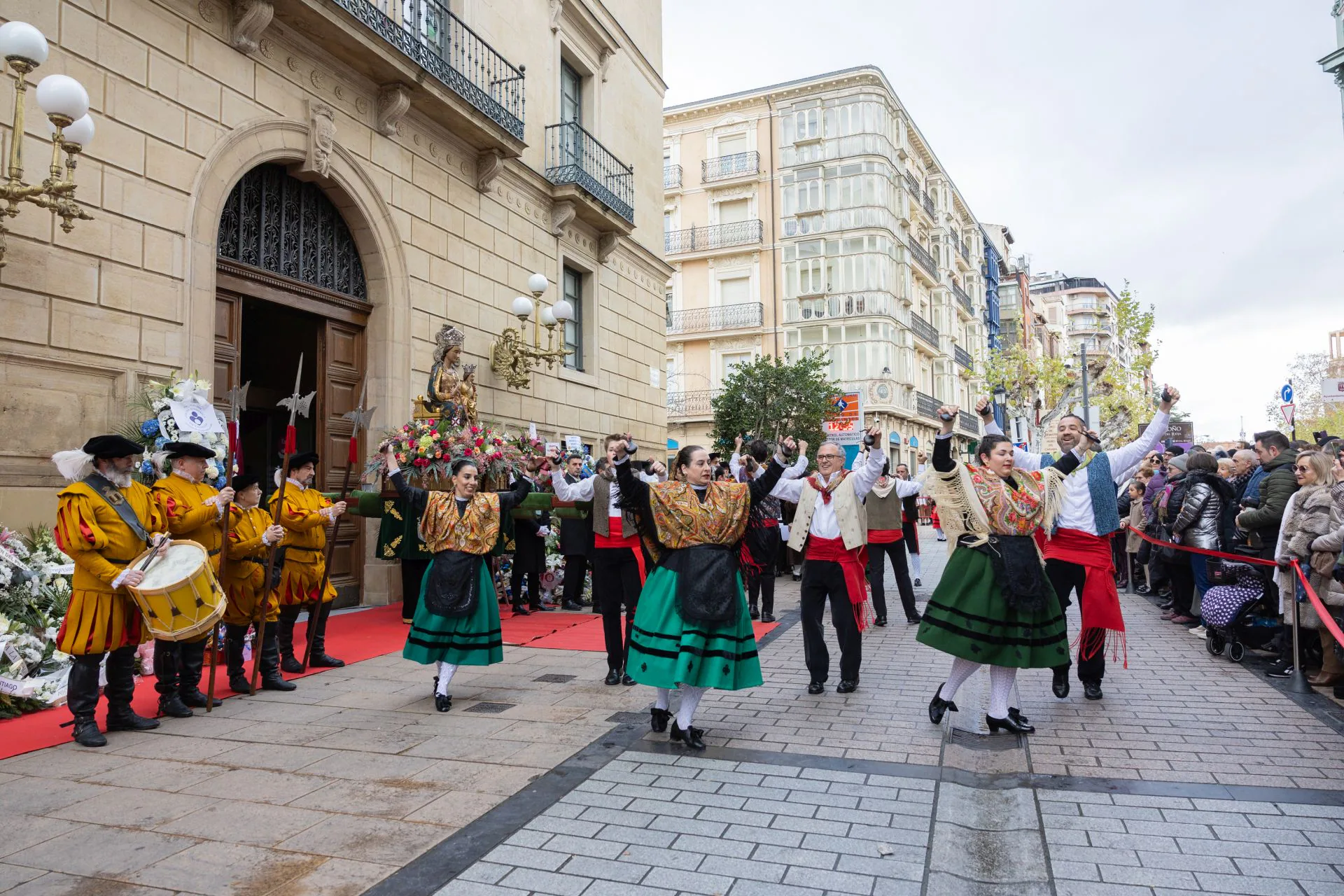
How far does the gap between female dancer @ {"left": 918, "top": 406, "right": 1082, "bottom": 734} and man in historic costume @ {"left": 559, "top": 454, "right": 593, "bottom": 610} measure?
5.58 meters

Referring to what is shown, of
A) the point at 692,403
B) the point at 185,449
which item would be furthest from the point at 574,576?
the point at 692,403

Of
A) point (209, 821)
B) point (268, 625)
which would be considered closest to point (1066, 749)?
point (209, 821)

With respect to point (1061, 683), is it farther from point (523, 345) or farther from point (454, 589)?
point (523, 345)

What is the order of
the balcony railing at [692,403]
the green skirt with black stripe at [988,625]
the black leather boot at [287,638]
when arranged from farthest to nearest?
the balcony railing at [692,403] < the black leather boot at [287,638] < the green skirt with black stripe at [988,625]

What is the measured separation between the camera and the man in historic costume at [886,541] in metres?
9.95

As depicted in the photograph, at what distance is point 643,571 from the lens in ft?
26.0

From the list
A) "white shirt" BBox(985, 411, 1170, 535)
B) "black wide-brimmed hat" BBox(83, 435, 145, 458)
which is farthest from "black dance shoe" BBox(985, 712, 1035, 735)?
"black wide-brimmed hat" BBox(83, 435, 145, 458)

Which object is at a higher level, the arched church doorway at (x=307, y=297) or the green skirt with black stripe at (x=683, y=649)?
the arched church doorway at (x=307, y=297)

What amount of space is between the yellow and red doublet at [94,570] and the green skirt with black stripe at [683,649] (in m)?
3.14

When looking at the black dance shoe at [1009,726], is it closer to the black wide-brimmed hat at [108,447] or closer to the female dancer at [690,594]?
the female dancer at [690,594]

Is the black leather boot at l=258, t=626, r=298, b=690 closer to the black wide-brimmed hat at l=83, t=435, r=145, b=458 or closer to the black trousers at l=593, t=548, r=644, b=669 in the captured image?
the black wide-brimmed hat at l=83, t=435, r=145, b=458

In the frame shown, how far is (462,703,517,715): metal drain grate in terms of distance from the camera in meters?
6.09

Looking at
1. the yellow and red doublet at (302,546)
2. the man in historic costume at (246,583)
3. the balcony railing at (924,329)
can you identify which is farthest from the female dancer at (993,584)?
the balcony railing at (924,329)

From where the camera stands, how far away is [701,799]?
4254mm
